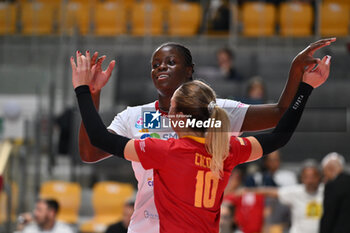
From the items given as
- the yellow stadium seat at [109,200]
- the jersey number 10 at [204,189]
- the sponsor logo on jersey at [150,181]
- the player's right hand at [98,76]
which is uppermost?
the player's right hand at [98,76]

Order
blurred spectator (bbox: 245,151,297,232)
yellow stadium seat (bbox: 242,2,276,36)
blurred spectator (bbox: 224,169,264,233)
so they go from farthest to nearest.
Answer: yellow stadium seat (bbox: 242,2,276,36) < blurred spectator (bbox: 245,151,297,232) < blurred spectator (bbox: 224,169,264,233)

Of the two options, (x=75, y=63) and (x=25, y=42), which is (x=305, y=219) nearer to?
(x=25, y=42)

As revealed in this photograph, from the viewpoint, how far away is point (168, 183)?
2695mm

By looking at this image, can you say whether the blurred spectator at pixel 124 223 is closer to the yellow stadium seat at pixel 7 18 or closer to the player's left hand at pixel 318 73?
the yellow stadium seat at pixel 7 18

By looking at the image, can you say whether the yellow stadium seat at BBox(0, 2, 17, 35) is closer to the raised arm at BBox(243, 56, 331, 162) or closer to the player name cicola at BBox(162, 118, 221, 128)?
the player name cicola at BBox(162, 118, 221, 128)

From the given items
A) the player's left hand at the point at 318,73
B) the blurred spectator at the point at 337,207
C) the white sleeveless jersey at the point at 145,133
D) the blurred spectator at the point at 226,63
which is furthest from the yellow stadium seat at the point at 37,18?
the player's left hand at the point at 318,73

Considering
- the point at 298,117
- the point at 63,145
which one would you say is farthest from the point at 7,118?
the point at 298,117

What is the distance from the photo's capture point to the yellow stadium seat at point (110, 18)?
985 cm

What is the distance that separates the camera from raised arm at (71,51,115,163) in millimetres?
2764

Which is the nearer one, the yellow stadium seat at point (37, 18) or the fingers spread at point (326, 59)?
the fingers spread at point (326, 59)

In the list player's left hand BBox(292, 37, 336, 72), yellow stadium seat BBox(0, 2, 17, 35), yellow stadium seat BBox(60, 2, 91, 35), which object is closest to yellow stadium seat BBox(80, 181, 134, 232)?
yellow stadium seat BBox(60, 2, 91, 35)

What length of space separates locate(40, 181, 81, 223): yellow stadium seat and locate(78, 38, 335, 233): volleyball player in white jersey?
5528 millimetres

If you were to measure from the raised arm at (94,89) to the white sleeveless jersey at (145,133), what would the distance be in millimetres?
136

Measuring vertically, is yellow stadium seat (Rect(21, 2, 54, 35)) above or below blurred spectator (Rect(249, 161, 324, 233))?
above
